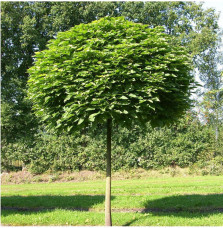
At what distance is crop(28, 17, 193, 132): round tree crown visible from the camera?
5.34m

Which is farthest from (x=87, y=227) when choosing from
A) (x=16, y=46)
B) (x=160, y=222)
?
(x=16, y=46)

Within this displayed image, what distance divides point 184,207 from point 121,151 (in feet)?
38.8

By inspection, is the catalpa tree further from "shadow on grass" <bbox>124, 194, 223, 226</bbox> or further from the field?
"shadow on grass" <bbox>124, 194, 223, 226</bbox>

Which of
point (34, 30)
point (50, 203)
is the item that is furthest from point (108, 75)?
point (34, 30)

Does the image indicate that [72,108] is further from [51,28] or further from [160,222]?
[51,28]

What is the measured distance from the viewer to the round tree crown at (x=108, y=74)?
17.5ft

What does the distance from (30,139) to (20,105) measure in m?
2.70

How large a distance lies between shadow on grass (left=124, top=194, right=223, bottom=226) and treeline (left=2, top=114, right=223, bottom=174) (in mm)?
10386

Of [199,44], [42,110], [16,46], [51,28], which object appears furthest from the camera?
[199,44]

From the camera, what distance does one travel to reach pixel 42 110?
21.0ft

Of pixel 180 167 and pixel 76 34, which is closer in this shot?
pixel 76 34

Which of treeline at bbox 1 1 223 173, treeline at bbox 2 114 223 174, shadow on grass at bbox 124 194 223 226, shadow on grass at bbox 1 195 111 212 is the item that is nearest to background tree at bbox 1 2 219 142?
treeline at bbox 1 1 223 173

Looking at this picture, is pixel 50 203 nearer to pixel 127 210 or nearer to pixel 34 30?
pixel 127 210

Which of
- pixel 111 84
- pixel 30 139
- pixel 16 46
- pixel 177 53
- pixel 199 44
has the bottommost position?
pixel 30 139
